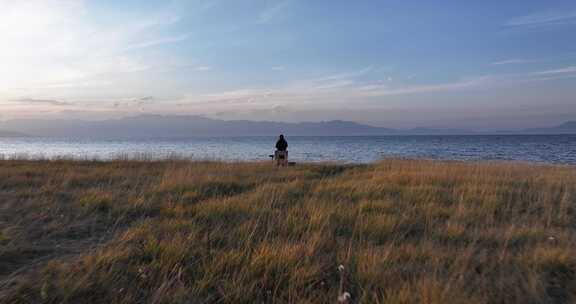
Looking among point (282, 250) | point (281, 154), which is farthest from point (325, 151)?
point (282, 250)

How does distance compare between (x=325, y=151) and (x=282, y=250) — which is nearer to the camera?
(x=282, y=250)

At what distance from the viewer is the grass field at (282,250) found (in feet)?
9.45

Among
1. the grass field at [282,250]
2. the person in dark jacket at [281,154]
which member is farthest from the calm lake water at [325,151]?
the grass field at [282,250]

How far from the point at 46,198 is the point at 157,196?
86.5 inches

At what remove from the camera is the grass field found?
2881 millimetres

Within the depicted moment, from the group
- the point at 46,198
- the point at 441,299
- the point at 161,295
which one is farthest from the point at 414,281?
the point at 46,198

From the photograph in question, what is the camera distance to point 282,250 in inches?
140

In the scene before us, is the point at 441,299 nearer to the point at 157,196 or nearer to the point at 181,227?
the point at 181,227

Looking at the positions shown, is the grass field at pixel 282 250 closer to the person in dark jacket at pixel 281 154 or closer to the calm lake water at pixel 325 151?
the person in dark jacket at pixel 281 154

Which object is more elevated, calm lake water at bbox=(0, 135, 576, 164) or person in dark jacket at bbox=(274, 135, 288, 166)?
person in dark jacket at bbox=(274, 135, 288, 166)

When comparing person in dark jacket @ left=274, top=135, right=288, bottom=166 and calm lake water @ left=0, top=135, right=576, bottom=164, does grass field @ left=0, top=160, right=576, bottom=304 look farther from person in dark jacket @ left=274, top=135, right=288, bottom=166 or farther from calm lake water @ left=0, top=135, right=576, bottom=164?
calm lake water @ left=0, top=135, right=576, bottom=164

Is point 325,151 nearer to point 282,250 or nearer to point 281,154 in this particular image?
point 281,154

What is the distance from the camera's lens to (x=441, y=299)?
261cm

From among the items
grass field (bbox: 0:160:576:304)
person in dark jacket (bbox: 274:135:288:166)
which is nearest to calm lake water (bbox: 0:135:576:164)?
person in dark jacket (bbox: 274:135:288:166)
